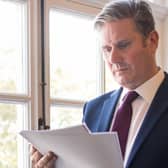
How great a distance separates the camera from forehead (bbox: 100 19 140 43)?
4.33ft

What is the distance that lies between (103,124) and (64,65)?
1.33 metres

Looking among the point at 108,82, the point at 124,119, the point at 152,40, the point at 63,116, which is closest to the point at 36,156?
the point at 124,119

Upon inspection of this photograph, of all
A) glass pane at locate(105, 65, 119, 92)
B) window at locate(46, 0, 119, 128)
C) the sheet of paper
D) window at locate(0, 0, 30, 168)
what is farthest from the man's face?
glass pane at locate(105, 65, 119, 92)

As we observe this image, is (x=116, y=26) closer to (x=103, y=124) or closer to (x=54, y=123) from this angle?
(x=103, y=124)

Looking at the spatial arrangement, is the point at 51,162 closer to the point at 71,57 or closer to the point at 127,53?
the point at 127,53

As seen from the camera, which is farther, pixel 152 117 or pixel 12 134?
pixel 12 134

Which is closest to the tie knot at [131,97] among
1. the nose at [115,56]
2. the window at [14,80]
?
the nose at [115,56]

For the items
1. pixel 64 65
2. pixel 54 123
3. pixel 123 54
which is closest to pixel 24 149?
pixel 54 123

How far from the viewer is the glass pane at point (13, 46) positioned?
232 centimetres

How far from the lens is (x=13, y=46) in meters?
2.38

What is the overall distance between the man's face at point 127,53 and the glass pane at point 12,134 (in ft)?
3.51

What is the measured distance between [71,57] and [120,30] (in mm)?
1449

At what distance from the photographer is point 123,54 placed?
1316 mm

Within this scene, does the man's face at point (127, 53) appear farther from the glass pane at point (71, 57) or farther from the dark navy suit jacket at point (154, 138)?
the glass pane at point (71, 57)
